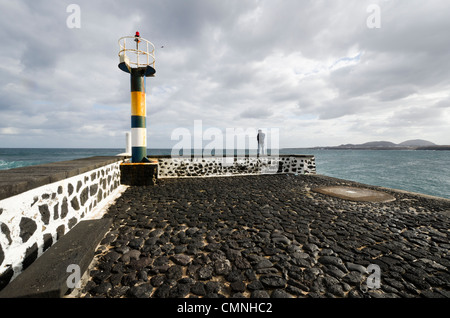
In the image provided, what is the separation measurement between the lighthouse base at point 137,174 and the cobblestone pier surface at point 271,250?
2611 millimetres

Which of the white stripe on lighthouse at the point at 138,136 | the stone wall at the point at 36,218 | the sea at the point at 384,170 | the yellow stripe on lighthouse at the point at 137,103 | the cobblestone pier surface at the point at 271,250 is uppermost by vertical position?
the yellow stripe on lighthouse at the point at 137,103

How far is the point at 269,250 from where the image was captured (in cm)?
285

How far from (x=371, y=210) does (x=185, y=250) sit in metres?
4.49

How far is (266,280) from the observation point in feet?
7.23

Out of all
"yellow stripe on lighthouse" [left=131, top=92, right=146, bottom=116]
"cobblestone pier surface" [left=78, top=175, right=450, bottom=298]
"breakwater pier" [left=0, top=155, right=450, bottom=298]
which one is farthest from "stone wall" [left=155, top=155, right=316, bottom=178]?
"cobblestone pier surface" [left=78, top=175, right=450, bottom=298]

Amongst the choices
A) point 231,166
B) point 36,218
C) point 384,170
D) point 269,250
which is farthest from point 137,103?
point 384,170

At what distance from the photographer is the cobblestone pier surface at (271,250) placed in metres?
2.09

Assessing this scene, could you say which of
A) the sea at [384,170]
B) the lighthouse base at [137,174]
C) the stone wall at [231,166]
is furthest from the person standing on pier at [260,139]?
the sea at [384,170]

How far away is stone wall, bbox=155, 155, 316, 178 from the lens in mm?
9289

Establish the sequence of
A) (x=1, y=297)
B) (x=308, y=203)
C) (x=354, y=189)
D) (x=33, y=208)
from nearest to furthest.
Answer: (x=1, y=297), (x=33, y=208), (x=308, y=203), (x=354, y=189)

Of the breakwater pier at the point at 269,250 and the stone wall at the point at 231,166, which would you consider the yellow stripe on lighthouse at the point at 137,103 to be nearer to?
the stone wall at the point at 231,166
